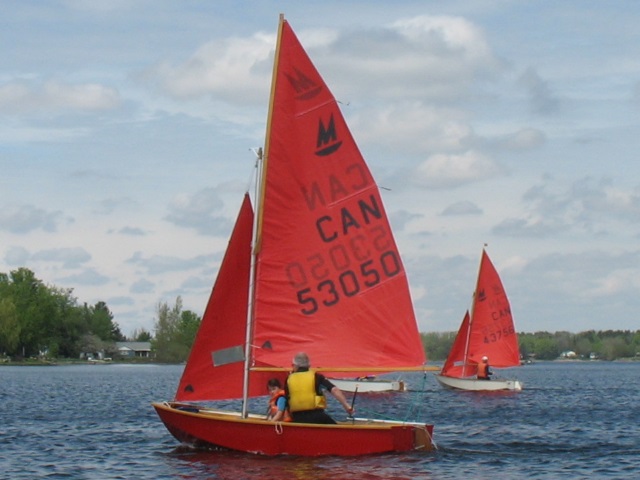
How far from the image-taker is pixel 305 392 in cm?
2664

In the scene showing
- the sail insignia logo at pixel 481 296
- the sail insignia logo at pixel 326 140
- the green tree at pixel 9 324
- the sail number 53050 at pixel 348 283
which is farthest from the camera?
the green tree at pixel 9 324

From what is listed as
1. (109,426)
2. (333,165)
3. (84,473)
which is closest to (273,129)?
(333,165)

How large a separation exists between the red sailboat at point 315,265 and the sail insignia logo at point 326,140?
0.02 m

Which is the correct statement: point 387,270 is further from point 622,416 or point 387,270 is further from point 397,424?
point 622,416

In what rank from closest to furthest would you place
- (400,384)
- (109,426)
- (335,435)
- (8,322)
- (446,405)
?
(335,435), (109,426), (446,405), (400,384), (8,322)

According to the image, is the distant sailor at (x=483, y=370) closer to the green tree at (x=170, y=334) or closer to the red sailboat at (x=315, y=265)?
the red sailboat at (x=315, y=265)

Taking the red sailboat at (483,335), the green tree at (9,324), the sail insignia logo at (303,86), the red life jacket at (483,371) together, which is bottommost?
the red life jacket at (483,371)

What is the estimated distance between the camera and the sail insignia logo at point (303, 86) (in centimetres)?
2716

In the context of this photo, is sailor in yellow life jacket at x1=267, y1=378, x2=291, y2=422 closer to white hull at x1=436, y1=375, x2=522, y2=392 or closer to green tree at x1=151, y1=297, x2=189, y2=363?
white hull at x1=436, y1=375, x2=522, y2=392

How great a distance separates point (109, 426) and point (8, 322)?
125038 mm

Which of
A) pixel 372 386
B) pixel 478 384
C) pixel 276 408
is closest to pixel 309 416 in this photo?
pixel 276 408

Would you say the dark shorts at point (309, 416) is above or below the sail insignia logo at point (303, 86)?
below

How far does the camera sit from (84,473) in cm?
2764

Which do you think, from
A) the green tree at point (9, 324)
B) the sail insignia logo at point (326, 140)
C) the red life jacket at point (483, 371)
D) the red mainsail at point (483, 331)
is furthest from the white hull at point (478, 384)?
the green tree at point (9, 324)
